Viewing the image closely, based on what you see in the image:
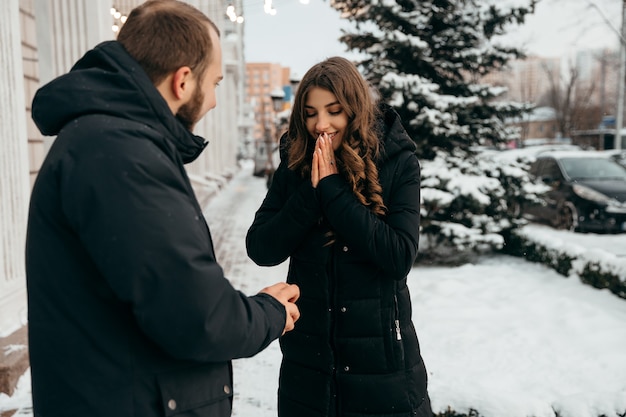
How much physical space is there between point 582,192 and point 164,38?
12085 millimetres

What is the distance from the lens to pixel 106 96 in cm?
133

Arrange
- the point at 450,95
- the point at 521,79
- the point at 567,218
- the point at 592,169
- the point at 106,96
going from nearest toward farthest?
1. the point at 106,96
2. the point at 450,95
3. the point at 567,218
4. the point at 592,169
5. the point at 521,79

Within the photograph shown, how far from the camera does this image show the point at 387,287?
2188 mm

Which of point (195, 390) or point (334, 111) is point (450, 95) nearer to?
point (334, 111)

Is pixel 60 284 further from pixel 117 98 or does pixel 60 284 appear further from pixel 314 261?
pixel 314 261

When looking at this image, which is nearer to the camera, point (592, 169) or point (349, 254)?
point (349, 254)

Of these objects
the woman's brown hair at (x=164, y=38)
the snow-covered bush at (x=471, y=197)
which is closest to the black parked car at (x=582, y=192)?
the snow-covered bush at (x=471, y=197)

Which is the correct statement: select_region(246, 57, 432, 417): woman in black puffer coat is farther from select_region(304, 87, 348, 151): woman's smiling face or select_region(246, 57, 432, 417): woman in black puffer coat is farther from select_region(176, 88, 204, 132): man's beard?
select_region(176, 88, 204, 132): man's beard

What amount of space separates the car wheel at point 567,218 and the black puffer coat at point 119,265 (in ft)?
39.1

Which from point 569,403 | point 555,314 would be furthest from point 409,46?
point 569,403

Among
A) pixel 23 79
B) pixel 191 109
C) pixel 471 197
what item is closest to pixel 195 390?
pixel 191 109

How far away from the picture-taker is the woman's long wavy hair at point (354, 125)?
2203 mm

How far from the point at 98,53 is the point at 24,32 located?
6142 mm

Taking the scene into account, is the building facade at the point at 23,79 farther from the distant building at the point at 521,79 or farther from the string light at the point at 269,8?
the distant building at the point at 521,79
